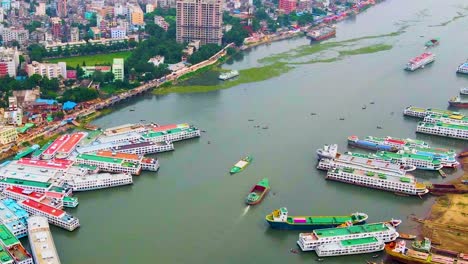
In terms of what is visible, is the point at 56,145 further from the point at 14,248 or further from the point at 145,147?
the point at 14,248

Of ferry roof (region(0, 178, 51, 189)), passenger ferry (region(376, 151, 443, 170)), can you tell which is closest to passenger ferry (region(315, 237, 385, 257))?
passenger ferry (region(376, 151, 443, 170))

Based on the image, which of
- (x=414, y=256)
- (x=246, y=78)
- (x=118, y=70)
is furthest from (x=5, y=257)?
(x=246, y=78)

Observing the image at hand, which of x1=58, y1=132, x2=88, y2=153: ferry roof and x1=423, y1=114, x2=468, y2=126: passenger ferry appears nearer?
x1=58, y1=132, x2=88, y2=153: ferry roof

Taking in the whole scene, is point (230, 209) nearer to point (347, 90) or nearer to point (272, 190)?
point (272, 190)

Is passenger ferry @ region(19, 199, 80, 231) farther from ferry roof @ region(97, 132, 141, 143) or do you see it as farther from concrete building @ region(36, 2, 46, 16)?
concrete building @ region(36, 2, 46, 16)

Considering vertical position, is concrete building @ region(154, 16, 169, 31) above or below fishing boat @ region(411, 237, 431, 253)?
above

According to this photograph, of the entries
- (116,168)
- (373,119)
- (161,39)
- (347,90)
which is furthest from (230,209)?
(161,39)

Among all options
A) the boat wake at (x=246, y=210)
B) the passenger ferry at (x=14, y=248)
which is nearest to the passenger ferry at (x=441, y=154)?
the boat wake at (x=246, y=210)
